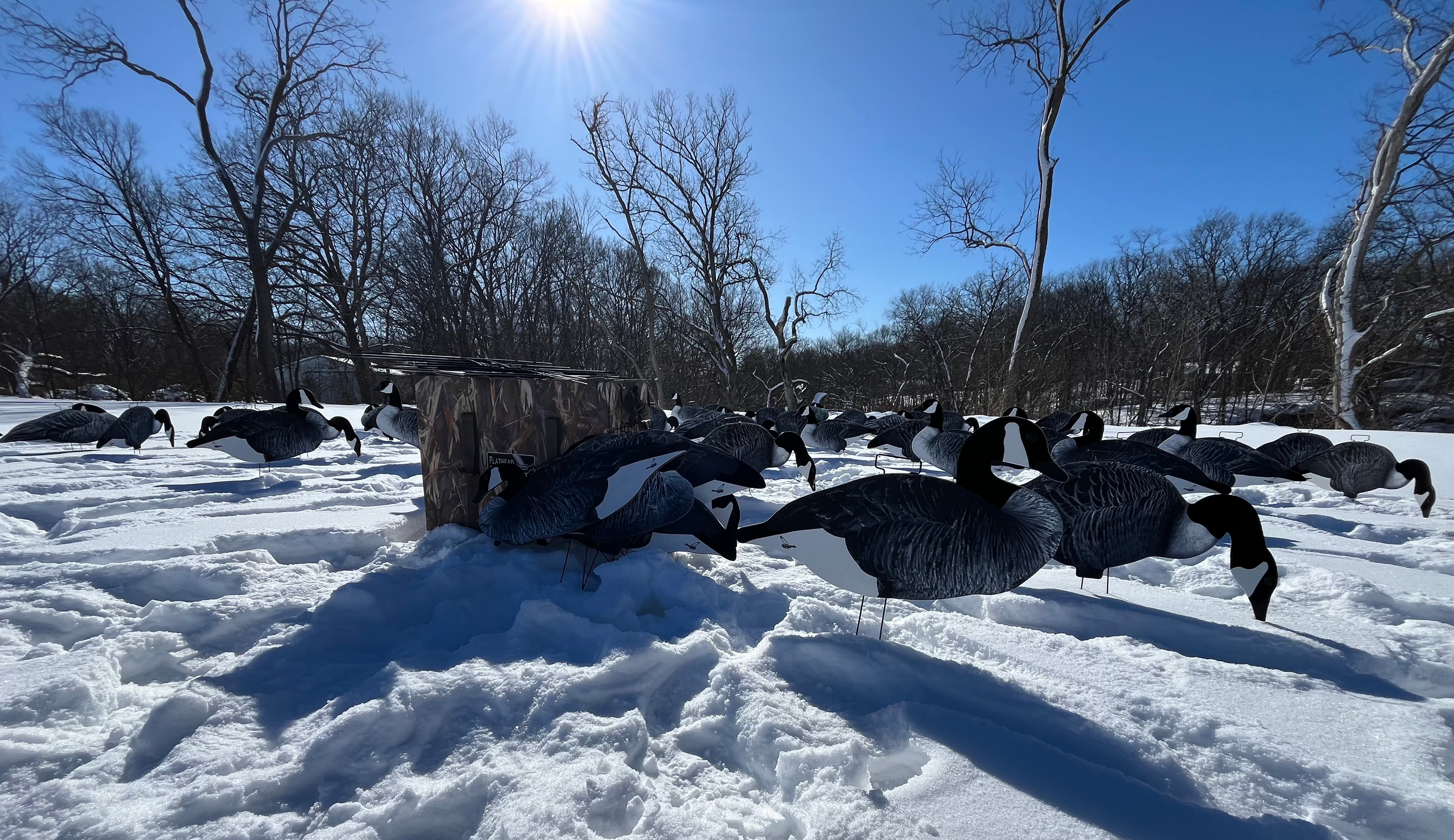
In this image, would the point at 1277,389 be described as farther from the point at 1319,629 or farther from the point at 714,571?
the point at 714,571

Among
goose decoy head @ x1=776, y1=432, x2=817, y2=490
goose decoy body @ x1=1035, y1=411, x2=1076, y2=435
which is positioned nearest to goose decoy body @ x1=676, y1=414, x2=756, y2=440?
goose decoy head @ x1=776, y1=432, x2=817, y2=490

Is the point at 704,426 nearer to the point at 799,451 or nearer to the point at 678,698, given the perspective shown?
the point at 799,451

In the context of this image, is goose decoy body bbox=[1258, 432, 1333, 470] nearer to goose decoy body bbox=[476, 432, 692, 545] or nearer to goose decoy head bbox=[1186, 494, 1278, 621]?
goose decoy head bbox=[1186, 494, 1278, 621]

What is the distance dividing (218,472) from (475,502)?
4.94 m

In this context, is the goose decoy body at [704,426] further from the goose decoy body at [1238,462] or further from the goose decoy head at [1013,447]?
the goose decoy body at [1238,462]

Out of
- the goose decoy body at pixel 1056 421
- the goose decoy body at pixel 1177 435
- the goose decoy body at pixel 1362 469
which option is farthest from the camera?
the goose decoy body at pixel 1056 421

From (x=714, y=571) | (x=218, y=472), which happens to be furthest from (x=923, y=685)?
(x=218, y=472)

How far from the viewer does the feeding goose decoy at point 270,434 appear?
19.2ft

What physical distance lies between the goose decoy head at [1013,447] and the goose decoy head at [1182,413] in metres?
5.17

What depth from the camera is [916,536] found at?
2135mm

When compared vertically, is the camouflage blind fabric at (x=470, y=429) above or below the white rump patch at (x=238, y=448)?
above

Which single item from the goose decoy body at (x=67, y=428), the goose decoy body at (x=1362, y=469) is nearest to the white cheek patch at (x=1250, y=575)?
the goose decoy body at (x=1362, y=469)

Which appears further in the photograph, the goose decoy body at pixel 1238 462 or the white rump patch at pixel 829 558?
the goose decoy body at pixel 1238 462

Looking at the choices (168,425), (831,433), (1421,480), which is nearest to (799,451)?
(831,433)
